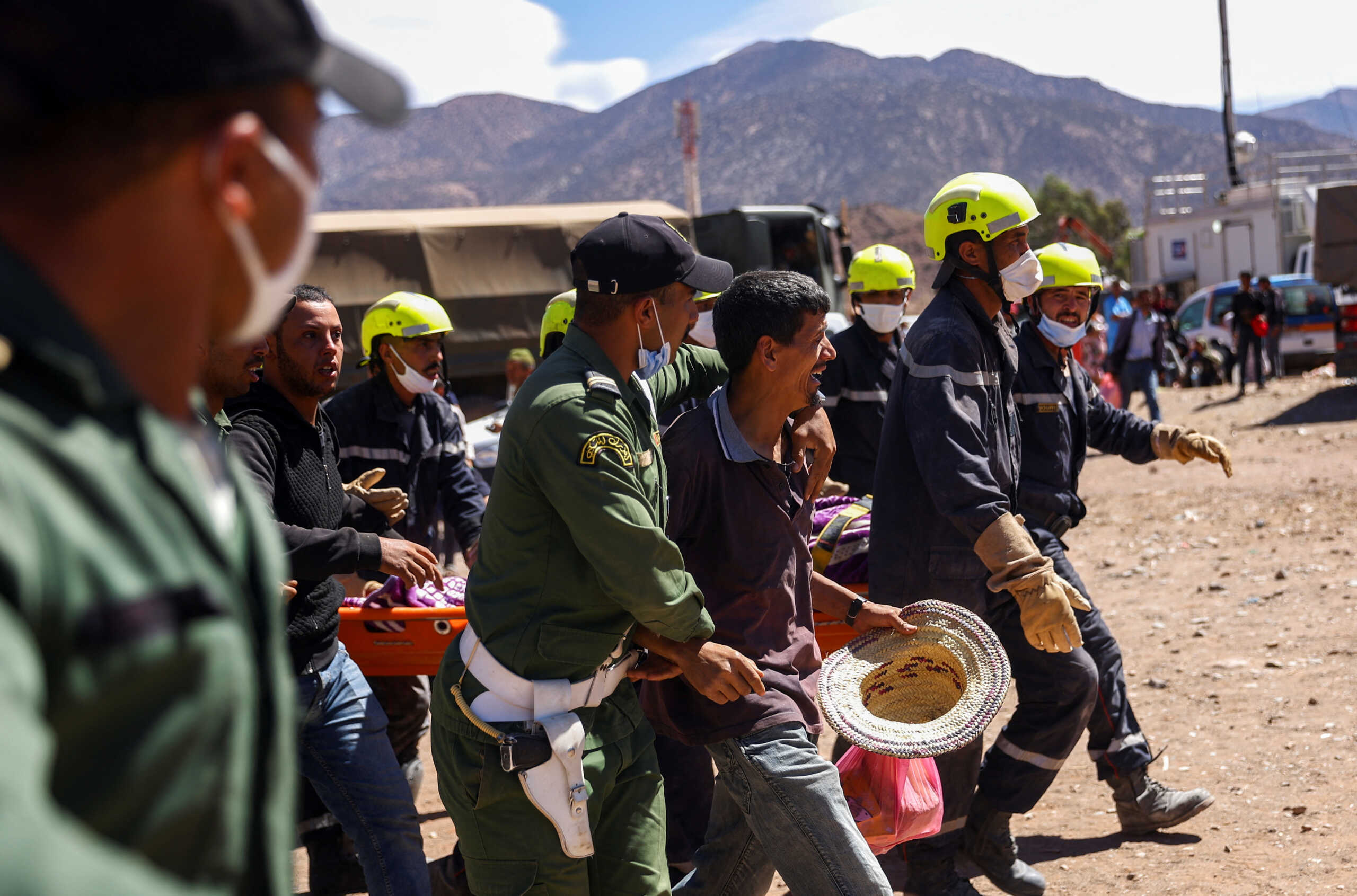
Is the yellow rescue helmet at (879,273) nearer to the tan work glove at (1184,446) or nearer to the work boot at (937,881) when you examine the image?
the tan work glove at (1184,446)

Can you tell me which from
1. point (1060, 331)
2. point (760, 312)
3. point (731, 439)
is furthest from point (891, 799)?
point (1060, 331)

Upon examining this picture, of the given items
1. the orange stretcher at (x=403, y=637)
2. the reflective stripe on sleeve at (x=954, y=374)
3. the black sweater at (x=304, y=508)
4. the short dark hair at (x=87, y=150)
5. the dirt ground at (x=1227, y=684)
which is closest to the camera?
the short dark hair at (x=87, y=150)

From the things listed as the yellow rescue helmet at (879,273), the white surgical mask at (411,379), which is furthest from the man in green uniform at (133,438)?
the yellow rescue helmet at (879,273)

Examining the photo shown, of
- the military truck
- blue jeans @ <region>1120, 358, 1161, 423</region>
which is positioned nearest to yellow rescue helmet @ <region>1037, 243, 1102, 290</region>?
blue jeans @ <region>1120, 358, 1161, 423</region>

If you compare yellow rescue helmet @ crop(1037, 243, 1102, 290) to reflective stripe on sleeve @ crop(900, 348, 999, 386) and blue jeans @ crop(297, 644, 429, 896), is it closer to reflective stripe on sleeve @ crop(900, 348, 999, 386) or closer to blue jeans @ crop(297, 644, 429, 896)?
reflective stripe on sleeve @ crop(900, 348, 999, 386)

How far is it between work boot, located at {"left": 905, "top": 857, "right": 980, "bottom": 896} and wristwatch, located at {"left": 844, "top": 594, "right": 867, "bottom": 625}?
124 cm

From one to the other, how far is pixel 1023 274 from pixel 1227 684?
3494 millimetres

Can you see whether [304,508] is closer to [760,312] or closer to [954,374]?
[760,312]

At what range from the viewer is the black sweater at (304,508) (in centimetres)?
372

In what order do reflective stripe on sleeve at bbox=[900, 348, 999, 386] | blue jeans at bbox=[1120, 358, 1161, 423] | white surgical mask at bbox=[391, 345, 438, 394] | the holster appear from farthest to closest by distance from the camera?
blue jeans at bbox=[1120, 358, 1161, 423], white surgical mask at bbox=[391, 345, 438, 394], reflective stripe on sleeve at bbox=[900, 348, 999, 386], the holster

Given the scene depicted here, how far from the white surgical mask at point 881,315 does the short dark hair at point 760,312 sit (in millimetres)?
3451

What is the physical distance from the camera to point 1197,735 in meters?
6.24

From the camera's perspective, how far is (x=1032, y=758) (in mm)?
4691

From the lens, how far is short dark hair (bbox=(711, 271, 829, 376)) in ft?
11.6
